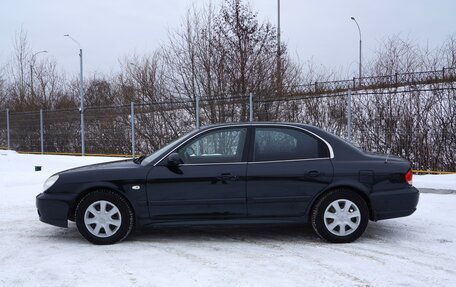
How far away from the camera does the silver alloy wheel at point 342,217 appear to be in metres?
5.38

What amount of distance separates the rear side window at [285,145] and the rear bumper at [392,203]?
0.81m

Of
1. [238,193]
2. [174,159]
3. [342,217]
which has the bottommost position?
[342,217]

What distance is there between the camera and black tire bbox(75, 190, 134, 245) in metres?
5.38

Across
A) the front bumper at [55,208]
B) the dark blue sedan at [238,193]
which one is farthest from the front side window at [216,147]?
the front bumper at [55,208]

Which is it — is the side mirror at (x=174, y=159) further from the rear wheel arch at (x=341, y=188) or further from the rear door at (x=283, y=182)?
the rear wheel arch at (x=341, y=188)

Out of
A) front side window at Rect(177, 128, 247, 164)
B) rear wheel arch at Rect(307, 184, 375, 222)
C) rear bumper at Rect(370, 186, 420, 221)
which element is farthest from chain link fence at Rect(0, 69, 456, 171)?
front side window at Rect(177, 128, 247, 164)

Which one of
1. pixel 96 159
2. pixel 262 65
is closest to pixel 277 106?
pixel 262 65

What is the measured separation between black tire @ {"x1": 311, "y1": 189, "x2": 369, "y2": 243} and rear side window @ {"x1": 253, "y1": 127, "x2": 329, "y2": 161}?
531 mm

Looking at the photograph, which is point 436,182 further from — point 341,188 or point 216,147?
point 216,147

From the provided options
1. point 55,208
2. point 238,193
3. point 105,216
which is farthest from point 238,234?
point 55,208

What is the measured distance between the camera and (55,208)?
215 inches

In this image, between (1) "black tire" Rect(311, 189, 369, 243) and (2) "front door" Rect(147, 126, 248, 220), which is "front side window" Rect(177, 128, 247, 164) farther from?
(1) "black tire" Rect(311, 189, 369, 243)

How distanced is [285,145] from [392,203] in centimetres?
146

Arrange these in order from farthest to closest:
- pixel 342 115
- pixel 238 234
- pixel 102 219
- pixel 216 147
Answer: pixel 342 115, pixel 238 234, pixel 216 147, pixel 102 219
